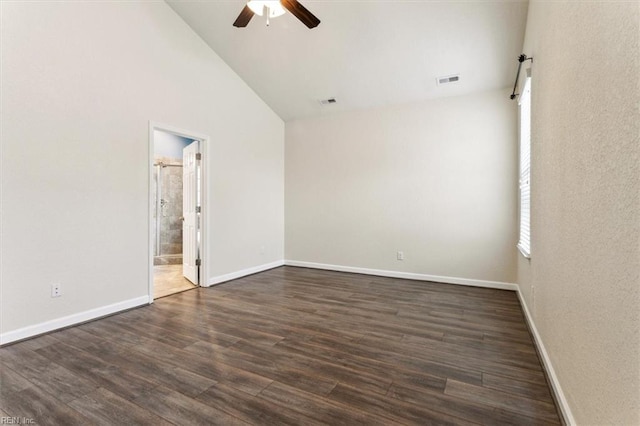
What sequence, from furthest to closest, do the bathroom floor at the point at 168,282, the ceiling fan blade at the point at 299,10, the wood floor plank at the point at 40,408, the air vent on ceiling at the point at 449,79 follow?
1. the bathroom floor at the point at 168,282
2. the air vent on ceiling at the point at 449,79
3. the ceiling fan blade at the point at 299,10
4. the wood floor plank at the point at 40,408

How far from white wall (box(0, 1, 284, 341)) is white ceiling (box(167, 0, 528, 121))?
0.56 m

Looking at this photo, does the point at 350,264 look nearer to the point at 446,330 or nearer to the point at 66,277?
the point at 446,330

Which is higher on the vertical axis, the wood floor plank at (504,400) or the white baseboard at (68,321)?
the white baseboard at (68,321)

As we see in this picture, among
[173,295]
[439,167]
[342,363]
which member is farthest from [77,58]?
[439,167]

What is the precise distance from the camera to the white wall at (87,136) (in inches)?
102

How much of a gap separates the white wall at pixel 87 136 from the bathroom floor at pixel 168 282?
1.52 ft

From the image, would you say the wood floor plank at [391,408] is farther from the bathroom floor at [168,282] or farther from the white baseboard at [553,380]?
the bathroom floor at [168,282]

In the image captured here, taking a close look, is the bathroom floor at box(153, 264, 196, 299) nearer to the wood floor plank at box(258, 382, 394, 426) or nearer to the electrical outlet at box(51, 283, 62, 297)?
the electrical outlet at box(51, 283, 62, 297)

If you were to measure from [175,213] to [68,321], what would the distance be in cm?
413

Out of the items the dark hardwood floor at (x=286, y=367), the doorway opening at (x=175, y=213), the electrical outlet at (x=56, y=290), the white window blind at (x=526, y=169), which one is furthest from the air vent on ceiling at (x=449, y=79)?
the electrical outlet at (x=56, y=290)

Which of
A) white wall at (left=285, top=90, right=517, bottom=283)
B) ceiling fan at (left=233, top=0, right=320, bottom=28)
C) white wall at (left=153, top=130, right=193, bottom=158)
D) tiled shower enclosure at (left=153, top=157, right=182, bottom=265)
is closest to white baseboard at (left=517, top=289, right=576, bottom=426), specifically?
white wall at (left=285, top=90, right=517, bottom=283)

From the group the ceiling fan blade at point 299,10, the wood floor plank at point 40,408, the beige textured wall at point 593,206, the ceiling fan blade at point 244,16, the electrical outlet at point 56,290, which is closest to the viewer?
the beige textured wall at point 593,206

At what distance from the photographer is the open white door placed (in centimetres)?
433

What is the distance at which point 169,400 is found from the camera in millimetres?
1789
